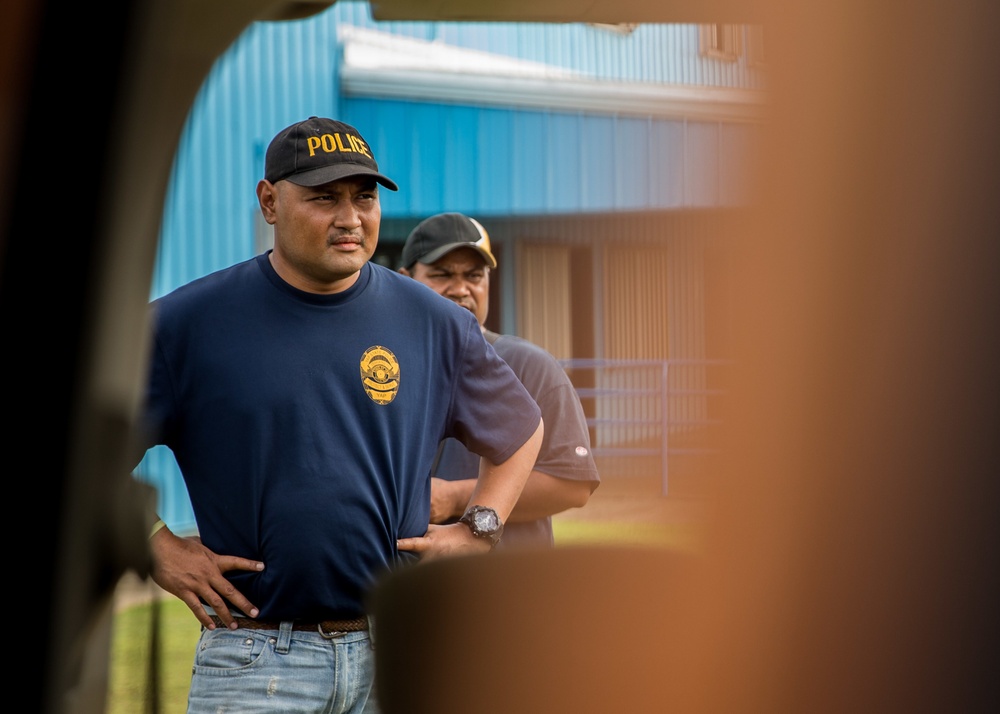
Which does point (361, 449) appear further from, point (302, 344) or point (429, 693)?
point (429, 693)

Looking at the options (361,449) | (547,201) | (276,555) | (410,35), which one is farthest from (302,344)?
(547,201)

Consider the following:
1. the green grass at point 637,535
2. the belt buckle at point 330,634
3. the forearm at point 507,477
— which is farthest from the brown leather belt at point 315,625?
the green grass at point 637,535

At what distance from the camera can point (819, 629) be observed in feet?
3.04

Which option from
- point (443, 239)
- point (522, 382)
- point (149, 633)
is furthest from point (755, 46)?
point (443, 239)

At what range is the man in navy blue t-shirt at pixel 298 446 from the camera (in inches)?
84.5

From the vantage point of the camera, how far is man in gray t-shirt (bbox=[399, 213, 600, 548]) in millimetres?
2375

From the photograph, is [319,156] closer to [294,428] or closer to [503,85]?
[294,428]

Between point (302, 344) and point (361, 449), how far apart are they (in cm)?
23

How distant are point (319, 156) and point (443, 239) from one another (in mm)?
873

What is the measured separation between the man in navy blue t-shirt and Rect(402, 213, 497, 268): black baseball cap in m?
0.71

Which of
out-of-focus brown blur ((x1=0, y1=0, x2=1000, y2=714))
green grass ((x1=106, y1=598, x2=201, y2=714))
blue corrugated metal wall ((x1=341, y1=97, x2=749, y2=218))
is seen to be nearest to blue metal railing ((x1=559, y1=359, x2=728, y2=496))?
out-of-focus brown blur ((x1=0, y1=0, x2=1000, y2=714))

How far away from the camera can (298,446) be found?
2.18 meters

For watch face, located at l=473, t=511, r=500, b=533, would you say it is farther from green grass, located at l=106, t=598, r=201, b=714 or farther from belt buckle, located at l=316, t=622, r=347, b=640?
green grass, located at l=106, t=598, r=201, b=714

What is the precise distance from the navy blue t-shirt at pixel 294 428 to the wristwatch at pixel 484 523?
0.10m
